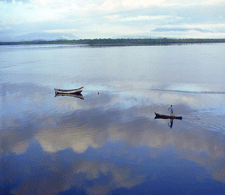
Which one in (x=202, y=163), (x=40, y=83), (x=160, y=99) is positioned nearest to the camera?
(x=202, y=163)

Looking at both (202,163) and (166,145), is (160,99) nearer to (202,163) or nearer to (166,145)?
(166,145)

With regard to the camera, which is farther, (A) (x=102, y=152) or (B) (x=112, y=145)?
(B) (x=112, y=145)

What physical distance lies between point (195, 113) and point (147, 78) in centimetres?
3032

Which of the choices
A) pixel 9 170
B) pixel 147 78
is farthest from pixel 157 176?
pixel 147 78

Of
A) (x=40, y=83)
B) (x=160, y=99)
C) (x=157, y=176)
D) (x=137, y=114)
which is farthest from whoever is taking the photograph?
(x=40, y=83)

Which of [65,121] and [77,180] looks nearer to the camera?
[77,180]

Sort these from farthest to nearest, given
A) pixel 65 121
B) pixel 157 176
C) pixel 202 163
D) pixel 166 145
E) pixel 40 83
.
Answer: pixel 40 83 < pixel 65 121 < pixel 166 145 < pixel 202 163 < pixel 157 176

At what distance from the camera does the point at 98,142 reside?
25.0 m

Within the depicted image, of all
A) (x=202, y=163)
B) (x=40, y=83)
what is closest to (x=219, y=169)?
(x=202, y=163)

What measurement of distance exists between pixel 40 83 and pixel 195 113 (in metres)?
40.8

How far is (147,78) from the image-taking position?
6159cm

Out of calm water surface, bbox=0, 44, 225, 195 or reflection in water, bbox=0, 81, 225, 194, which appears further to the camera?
reflection in water, bbox=0, 81, 225, 194

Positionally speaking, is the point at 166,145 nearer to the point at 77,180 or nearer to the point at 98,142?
the point at 98,142

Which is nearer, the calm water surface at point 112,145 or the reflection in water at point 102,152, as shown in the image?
the calm water surface at point 112,145
